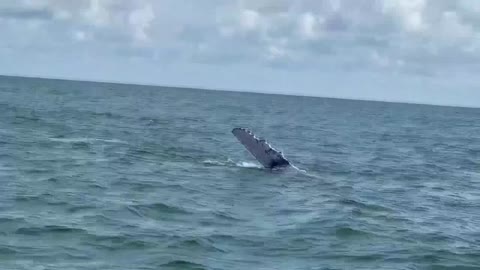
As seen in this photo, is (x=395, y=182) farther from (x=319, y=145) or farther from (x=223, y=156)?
(x=319, y=145)

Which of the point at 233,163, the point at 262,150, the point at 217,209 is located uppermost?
the point at 262,150

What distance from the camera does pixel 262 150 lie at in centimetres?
4166

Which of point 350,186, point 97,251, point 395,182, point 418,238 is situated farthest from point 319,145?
point 97,251

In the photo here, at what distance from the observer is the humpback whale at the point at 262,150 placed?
4116cm

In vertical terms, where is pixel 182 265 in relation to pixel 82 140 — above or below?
below

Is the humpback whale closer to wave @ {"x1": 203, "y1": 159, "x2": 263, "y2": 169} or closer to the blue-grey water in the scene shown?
wave @ {"x1": 203, "y1": 159, "x2": 263, "y2": 169}

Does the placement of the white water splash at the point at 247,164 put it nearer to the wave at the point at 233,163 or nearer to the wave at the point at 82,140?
the wave at the point at 233,163

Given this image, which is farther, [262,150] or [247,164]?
[247,164]

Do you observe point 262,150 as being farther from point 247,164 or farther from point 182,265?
point 182,265

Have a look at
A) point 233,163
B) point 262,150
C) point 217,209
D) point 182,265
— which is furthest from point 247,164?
Answer: point 182,265

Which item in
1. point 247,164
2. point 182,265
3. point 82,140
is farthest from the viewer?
point 82,140

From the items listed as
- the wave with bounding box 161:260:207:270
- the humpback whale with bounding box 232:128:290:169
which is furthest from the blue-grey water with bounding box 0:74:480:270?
the humpback whale with bounding box 232:128:290:169

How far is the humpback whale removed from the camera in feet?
135

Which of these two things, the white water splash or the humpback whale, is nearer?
the humpback whale
